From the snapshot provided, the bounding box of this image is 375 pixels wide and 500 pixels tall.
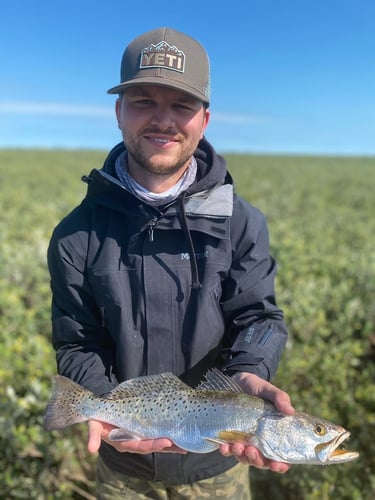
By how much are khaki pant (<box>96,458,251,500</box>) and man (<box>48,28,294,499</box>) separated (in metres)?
0.08

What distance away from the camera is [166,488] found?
9.03 feet

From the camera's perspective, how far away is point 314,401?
4.27m

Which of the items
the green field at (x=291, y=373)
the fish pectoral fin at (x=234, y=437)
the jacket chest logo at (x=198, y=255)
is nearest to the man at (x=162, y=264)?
the jacket chest logo at (x=198, y=255)

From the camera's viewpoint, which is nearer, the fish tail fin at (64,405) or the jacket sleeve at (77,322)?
the fish tail fin at (64,405)

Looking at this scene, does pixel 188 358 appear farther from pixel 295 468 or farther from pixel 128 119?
pixel 295 468

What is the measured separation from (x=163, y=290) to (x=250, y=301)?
1.57 feet

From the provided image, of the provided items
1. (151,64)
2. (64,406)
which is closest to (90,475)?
(64,406)

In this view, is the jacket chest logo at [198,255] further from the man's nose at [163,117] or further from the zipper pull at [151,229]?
the man's nose at [163,117]

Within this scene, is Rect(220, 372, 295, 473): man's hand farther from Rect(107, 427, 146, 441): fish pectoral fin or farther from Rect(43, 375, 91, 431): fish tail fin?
Rect(43, 375, 91, 431): fish tail fin

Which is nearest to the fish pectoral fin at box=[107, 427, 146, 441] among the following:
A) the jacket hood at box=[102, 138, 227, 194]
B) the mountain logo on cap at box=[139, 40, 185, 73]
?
the jacket hood at box=[102, 138, 227, 194]

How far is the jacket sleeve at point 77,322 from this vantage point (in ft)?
8.26

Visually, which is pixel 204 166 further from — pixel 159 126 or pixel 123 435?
pixel 123 435

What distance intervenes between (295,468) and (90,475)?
5.64ft

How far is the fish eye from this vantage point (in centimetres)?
208
